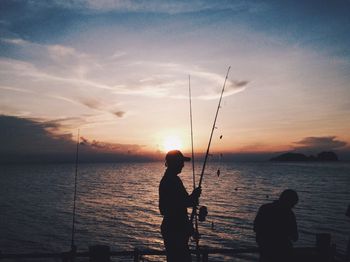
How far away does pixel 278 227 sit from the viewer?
525 centimetres

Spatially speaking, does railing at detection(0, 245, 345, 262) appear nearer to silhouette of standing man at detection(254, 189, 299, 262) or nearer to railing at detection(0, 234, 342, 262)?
railing at detection(0, 234, 342, 262)

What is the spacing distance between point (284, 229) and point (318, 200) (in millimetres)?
49011

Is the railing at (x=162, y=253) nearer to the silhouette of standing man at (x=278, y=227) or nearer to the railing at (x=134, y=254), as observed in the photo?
the railing at (x=134, y=254)

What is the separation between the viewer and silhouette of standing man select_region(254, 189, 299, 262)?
207 inches

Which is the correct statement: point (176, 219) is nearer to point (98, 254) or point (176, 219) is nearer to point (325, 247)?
A: point (98, 254)

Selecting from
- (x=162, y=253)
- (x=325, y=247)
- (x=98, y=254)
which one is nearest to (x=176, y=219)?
(x=162, y=253)

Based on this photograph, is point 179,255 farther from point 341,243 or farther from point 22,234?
point 22,234

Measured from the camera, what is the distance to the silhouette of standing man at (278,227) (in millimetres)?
5246

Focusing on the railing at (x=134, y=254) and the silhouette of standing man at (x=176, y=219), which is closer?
the silhouette of standing man at (x=176, y=219)

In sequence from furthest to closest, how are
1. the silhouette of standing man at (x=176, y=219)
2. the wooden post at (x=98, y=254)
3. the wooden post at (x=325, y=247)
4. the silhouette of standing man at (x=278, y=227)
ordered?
the wooden post at (x=325, y=247)
the wooden post at (x=98, y=254)
the silhouette of standing man at (x=278, y=227)
the silhouette of standing man at (x=176, y=219)

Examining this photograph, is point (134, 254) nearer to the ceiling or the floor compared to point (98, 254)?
nearer to the floor

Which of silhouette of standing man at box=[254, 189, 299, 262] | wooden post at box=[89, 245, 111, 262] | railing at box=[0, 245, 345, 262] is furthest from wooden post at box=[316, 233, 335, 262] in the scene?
wooden post at box=[89, 245, 111, 262]

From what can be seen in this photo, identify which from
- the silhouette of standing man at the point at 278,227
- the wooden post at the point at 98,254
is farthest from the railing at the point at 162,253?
the silhouette of standing man at the point at 278,227

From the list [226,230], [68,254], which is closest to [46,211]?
[226,230]
